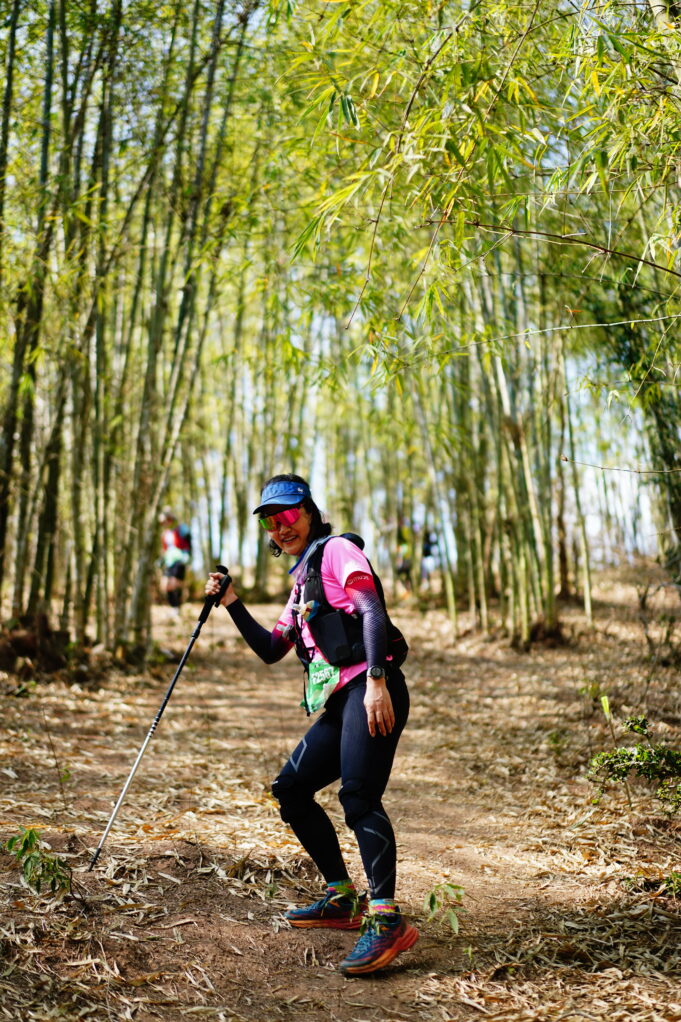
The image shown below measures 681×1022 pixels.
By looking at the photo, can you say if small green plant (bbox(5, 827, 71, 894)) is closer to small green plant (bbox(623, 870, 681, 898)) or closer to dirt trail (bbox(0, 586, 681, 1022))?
dirt trail (bbox(0, 586, 681, 1022))

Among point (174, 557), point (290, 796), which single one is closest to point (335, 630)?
point (290, 796)

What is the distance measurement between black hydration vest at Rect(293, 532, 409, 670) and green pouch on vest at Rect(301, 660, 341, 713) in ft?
A: 0.10

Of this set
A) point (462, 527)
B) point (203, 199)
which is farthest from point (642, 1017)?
point (462, 527)

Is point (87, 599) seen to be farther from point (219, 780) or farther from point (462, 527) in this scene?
point (462, 527)

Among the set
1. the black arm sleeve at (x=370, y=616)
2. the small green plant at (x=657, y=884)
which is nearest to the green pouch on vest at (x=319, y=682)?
the black arm sleeve at (x=370, y=616)

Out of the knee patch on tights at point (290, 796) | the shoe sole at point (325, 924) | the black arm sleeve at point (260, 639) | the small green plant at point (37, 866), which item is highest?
the black arm sleeve at point (260, 639)

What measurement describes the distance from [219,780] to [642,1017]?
2.30m

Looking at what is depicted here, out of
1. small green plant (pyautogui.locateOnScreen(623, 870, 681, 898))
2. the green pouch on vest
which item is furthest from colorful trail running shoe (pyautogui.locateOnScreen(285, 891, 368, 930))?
small green plant (pyautogui.locateOnScreen(623, 870, 681, 898))

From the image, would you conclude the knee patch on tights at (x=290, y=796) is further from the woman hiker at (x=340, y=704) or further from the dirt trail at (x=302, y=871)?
the dirt trail at (x=302, y=871)

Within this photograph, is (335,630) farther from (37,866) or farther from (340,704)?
(37,866)

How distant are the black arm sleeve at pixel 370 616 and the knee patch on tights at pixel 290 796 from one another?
44cm

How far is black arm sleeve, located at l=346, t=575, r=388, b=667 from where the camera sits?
6.81 feet

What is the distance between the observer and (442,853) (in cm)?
297

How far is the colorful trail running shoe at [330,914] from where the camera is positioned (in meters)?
2.30
